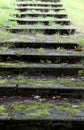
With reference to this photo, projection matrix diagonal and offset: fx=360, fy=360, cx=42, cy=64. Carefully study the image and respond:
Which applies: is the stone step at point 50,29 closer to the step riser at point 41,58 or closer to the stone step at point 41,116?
the step riser at point 41,58

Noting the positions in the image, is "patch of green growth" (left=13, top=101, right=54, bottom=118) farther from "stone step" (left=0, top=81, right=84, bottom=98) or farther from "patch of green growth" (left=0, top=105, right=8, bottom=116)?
"stone step" (left=0, top=81, right=84, bottom=98)

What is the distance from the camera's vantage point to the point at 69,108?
180 inches

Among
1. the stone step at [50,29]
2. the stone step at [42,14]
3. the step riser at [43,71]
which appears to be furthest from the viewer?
the stone step at [42,14]

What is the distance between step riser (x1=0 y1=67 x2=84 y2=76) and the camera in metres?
5.57

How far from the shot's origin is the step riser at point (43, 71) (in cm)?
557

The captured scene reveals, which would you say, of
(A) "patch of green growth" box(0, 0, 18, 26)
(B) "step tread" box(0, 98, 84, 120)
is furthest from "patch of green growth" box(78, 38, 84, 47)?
(B) "step tread" box(0, 98, 84, 120)

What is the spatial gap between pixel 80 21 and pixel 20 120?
204 inches

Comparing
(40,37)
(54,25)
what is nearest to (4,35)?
(40,37)

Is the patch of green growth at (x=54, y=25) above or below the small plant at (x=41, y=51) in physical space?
above

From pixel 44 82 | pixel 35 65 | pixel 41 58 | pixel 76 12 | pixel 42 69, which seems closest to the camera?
pixel 44 82

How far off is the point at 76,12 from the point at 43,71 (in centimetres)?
489

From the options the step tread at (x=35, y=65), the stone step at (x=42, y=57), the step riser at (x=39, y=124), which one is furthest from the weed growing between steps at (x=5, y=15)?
the step riser at (x=39, y=124)

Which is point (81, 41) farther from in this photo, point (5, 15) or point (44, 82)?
point (5, 15)

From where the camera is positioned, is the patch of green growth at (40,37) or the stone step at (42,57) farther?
the patch of green growth at (40,37)
